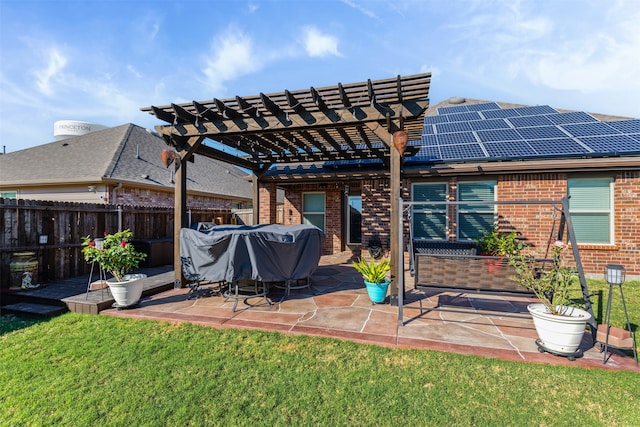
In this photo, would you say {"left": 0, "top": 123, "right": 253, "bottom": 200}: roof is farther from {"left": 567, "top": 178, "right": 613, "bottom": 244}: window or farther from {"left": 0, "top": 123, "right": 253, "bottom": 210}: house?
{"left": 567, "top": 178, "right": 613, "bottom": 244}: window

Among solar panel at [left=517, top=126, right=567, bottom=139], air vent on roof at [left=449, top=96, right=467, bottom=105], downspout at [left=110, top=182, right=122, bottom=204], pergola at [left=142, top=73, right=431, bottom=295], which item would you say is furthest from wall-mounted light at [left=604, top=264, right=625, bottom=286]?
air vent on roof at [left=449, top=96, right=467, bottom=105]

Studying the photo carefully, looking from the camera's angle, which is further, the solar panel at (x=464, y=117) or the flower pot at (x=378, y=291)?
the solar panel at (x=464, y=117)

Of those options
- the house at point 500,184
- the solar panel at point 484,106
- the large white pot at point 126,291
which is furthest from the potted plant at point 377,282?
the solar panel at point 484,106

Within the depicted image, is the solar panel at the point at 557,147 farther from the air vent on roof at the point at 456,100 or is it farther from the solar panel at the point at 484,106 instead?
the air vent on roof at the point at 456,100

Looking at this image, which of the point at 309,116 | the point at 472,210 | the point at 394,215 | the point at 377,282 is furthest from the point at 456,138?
the point at 377,282

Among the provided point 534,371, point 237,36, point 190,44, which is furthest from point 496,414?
point 190,44

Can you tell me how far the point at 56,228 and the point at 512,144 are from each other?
11.4m

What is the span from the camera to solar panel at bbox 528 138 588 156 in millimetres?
7024

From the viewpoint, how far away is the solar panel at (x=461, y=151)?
7746 mm

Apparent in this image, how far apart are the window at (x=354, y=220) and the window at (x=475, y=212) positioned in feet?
11.5

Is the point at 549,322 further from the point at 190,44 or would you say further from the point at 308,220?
the point at 190,44

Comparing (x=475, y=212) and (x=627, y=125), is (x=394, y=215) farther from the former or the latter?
(x=627, y=125)

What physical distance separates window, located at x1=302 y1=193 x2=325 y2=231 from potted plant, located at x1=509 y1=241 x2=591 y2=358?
286 inches

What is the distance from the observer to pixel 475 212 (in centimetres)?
779
